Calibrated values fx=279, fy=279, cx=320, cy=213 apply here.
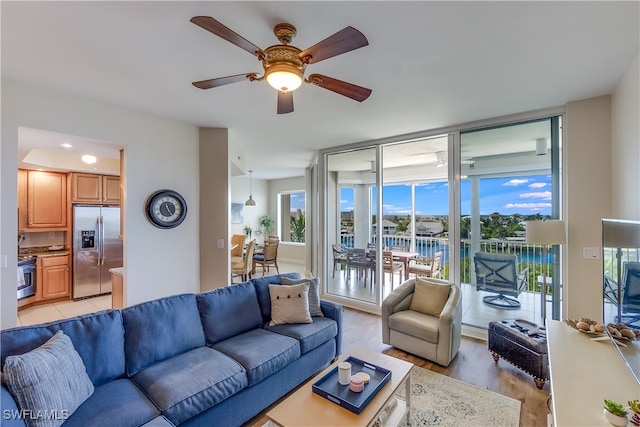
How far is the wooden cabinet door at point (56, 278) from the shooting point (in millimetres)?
4524

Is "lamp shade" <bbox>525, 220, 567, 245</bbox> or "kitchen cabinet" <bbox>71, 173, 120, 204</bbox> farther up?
"kitchen cabinet" <bbox>71, 173, 120, 204</bbox>

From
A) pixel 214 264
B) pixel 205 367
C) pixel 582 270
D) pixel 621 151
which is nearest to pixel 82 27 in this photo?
pixel 205 367

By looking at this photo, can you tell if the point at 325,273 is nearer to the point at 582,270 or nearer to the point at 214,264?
the point at 214,264

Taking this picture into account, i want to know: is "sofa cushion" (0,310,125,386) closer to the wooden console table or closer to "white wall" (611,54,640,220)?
the wooden console table

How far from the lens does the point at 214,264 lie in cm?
384

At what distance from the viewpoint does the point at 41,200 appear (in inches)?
181

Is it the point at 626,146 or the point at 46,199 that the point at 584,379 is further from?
the point at 46,199

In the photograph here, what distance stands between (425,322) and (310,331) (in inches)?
50.9

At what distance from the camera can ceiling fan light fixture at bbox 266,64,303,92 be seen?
173 centimetres

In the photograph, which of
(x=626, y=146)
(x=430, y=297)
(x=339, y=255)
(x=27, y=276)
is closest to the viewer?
(x=626, y=146)

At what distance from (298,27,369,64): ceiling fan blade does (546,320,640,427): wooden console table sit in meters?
2.05

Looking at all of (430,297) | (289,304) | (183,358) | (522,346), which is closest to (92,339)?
(183,358)

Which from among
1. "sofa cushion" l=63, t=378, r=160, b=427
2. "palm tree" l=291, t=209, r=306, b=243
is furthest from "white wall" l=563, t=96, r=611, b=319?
"palm tree" l=291, t=209, r=306, b=243

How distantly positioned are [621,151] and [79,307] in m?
7.14
